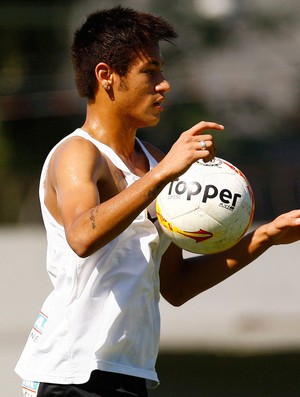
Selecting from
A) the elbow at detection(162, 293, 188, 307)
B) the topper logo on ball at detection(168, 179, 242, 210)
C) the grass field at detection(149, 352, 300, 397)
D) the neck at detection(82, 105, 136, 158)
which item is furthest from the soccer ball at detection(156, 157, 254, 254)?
the grass field at detection(149, 352, 300, 397)

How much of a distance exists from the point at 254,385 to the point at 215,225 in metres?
3.66

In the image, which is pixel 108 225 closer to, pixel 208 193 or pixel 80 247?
pixel 80 247

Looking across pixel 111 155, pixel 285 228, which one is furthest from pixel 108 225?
pixel 285 228

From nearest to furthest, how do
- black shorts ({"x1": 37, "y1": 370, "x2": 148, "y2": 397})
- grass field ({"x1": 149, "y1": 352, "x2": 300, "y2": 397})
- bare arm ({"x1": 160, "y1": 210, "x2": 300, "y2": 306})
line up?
1. black shorts ({"x1": 37, "y1": 370, "x2": 148, "y2": 397})
2. bare arm ({"x1": 160, "y1": 210, "x2": 300, "y2": 306})
3. grass field ({"x1": 149, "y1": 352, "x2": 300, "y2": 397})

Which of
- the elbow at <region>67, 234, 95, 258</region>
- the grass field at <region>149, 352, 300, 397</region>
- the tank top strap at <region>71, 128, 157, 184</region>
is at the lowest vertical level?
the grass field at <region>149, 352, 300, 397</region>

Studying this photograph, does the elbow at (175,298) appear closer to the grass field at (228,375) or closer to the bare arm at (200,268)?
the bare arm at (200,268)

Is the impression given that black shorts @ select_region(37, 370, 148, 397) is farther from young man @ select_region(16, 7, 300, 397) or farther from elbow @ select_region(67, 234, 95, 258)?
elbow @ select_region(67, 234, 95, 258)

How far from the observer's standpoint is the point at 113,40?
323cm

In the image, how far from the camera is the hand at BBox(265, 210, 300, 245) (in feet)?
10.8

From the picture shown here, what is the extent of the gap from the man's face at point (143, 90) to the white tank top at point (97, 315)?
0.21 metres

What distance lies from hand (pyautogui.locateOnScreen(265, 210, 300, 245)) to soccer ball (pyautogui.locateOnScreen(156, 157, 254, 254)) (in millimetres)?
158

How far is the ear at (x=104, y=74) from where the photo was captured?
10.5 ft

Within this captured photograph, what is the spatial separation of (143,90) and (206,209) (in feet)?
1.37

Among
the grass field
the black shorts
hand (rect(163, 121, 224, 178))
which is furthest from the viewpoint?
the grass field
